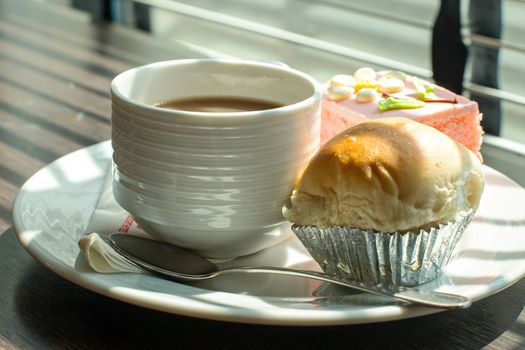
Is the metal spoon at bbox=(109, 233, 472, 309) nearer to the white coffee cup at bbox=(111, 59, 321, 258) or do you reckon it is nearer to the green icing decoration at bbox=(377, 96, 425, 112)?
the white coffee cup at bbox=(111, 59, 321, 258)

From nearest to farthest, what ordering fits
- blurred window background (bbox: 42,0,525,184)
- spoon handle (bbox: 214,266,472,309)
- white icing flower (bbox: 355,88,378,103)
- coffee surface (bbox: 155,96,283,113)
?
spoon handle (bbox: 214,266,472,309) → coffee surface (bbox: 155,96,283,113) → white icing flower (bbox: 355,88,378,103) → blurred window background (bbox: 42,0,525,184)

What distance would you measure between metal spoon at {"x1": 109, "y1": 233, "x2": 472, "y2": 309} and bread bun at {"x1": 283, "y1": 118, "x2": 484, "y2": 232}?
6 centimetres

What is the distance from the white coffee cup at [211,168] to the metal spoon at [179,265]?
0.02 metres

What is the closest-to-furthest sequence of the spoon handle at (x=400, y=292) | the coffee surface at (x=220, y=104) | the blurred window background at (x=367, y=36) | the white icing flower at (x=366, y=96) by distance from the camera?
the spoon handle at (x=400, y=292) → the coffee surface at (x=220, y=104) → the white icing flower at (x=366, y=96) → the blurred window background at (x=367, y=36)

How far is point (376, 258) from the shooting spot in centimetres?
73

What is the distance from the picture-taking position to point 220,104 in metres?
0.88

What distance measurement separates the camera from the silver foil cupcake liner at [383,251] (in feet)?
2.37

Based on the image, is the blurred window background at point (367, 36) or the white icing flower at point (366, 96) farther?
the blurred window background at point (367, 36)

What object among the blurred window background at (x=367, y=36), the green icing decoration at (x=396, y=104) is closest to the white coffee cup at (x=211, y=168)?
the green icing decoration at (x=396, y=104)

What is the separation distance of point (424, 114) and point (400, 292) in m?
0.35

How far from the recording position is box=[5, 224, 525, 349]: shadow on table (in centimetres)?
68

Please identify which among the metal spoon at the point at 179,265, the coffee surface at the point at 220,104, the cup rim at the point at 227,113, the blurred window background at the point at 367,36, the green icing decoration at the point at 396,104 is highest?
the cup rim at the point at 227,113

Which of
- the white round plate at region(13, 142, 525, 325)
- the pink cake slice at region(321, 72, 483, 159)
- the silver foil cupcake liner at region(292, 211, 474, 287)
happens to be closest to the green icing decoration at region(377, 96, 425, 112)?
the pink cake slice at region(321, 72, 483, 159)

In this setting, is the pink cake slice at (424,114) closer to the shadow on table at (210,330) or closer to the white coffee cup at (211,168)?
the white coffee cup at (211,168)
